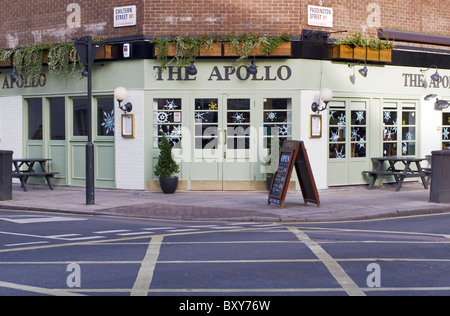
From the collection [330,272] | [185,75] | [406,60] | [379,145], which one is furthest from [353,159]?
[330,272]

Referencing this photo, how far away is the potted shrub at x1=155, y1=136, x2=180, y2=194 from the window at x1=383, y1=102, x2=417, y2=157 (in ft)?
21.7

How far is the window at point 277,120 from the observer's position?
19.5 m

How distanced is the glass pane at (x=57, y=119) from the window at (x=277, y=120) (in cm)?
607

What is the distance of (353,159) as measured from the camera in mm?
20750

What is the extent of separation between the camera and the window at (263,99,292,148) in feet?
64.0

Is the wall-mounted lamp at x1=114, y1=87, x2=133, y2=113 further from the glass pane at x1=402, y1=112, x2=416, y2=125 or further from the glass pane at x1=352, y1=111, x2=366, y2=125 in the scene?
the glass pane at x1=402, y1=112, x2=416, y2=125

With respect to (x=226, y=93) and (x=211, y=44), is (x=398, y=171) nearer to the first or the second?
(x=226, y=93)

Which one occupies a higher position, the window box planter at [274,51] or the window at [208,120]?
the window box planter at [274,51]

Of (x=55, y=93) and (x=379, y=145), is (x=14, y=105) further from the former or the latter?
(x=379, y=145)

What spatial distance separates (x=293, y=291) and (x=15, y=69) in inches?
649

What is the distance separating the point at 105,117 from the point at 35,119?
298 cm

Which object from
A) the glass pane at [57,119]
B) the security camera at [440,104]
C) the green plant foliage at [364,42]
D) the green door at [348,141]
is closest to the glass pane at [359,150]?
the green door at [348,141]

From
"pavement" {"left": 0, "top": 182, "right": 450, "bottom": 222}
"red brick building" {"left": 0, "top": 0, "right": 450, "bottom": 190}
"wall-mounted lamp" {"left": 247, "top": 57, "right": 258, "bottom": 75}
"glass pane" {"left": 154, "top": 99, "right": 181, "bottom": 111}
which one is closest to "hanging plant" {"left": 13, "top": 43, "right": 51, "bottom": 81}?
"red brick building" {"left": 0, "top": 0, "right": 450, "bottom": 190}

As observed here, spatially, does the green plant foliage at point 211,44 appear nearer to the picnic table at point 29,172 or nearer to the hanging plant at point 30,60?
the hanging plant at point 30,60
